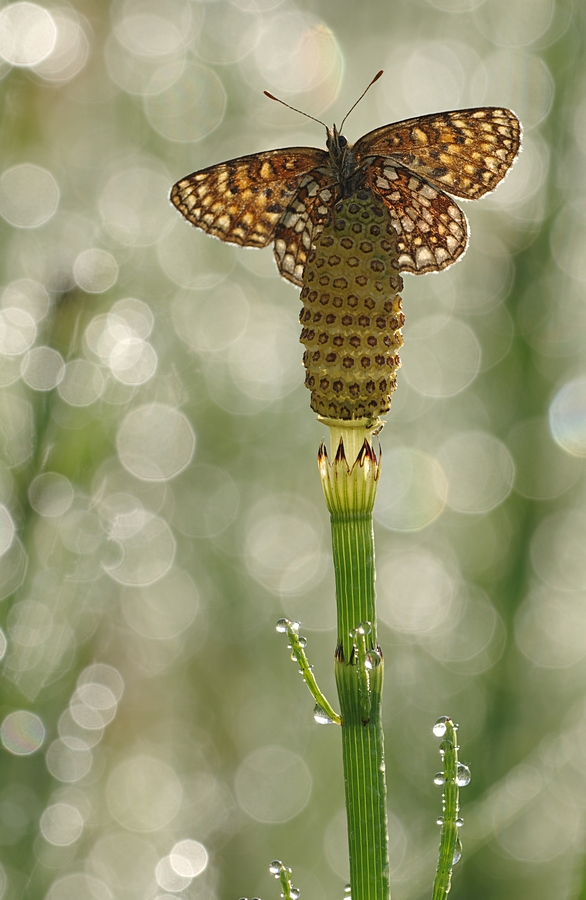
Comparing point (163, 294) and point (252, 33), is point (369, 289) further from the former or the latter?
point (252, 33)

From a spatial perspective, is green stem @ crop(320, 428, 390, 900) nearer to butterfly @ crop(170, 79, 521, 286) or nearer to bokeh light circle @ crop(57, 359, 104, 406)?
butterfly @ crop(170, 79, 521, 286)

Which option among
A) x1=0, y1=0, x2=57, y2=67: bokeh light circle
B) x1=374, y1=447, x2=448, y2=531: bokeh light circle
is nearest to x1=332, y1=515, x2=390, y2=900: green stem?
x1=0, y1=0, x2=57, y2=67: bokeh light circle

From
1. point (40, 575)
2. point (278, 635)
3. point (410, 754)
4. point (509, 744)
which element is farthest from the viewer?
point (278, 635)

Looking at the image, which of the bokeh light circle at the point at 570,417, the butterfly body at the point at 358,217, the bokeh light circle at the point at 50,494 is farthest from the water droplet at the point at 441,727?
the bokeh light circle at the point at 570,417

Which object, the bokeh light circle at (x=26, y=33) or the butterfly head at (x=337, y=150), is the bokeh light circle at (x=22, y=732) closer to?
the butterfly head at (x=337, y=150)

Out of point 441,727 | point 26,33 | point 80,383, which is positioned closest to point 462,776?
point 441,727

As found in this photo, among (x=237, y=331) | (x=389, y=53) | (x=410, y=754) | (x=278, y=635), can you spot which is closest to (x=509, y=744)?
(x=410, y=754)

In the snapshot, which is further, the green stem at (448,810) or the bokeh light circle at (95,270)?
the bokeh light circle at (95,270)
